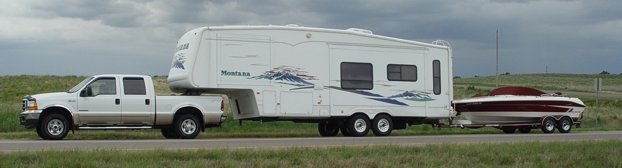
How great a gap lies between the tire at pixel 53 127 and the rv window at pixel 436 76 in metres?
9.81

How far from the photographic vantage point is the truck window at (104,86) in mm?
18359

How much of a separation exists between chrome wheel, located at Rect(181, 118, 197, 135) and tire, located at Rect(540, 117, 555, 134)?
455 inches

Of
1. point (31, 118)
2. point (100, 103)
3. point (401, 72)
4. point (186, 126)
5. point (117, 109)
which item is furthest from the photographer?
point (401, 72)

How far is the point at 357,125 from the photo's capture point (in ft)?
68.1

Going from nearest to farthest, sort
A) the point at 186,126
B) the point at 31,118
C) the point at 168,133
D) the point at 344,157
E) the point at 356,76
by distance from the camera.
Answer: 1. the point at 344,157
2. the point at 31,118
3. the point at 186,126
4. the point at 168,133
5. the point at 356,76

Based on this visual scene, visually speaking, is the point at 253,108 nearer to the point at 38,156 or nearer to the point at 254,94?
the point at 254,94

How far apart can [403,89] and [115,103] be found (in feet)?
25.0

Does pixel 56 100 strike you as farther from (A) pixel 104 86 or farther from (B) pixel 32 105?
(A) pixel 104 86

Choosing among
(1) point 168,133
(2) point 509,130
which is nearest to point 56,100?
(1) point 168,133

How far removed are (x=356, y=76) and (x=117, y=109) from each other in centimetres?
623

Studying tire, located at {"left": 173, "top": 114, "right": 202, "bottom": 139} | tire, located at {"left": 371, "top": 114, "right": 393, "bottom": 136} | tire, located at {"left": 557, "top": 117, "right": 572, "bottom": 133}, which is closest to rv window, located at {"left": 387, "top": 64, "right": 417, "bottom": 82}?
tire, located at {"left": 371, "top": 114, "right": 393, "bottom": 136}

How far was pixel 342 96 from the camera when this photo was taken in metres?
20.5

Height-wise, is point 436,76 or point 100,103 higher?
point 436,76

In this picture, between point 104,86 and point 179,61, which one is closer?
point 104,86
